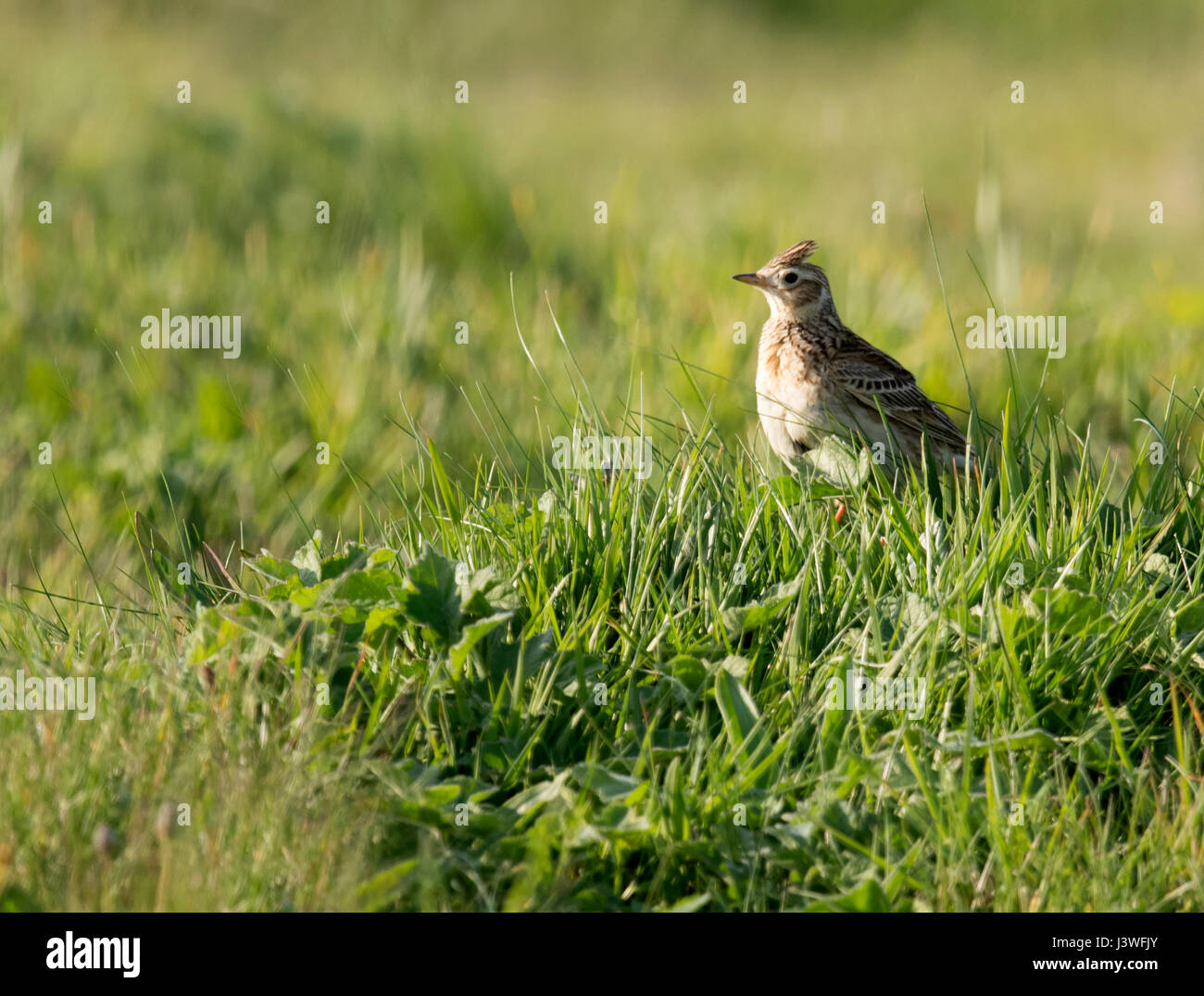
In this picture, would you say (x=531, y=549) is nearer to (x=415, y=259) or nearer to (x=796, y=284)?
(x=796, y=284)

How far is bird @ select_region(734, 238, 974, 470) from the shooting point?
16.3ft

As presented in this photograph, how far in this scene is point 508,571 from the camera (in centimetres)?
367

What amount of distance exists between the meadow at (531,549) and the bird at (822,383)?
8.7 inches

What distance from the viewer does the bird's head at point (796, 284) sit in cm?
555

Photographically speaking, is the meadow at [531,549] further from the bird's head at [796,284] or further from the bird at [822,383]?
the bird's head at [796,284]

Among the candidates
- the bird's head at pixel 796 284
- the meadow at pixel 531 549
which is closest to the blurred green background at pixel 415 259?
the meadow at pixel 531 549

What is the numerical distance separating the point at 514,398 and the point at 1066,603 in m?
4.61

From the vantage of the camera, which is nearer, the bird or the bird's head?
the bird

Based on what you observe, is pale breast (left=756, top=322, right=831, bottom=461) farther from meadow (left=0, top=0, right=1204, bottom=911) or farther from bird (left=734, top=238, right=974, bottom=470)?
meadow (left=0, top=0, right=1204, bottom=911)

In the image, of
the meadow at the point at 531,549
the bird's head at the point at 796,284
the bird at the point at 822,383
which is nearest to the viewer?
the meadow at the point at 531,549

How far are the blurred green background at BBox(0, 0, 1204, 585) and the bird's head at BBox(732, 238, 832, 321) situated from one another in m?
0.52

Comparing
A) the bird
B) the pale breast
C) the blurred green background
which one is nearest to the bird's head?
the bird

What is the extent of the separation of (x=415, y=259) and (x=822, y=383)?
15.8 ft

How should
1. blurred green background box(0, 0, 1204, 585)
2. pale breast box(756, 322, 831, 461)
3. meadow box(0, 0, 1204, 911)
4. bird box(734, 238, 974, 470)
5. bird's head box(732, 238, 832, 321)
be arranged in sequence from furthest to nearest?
blurred green background box(0, 0, 1204, 585), bird's head box(732, 238, 832, 321), bird box(734, 238, 974, 470), pale breast box(756, 322, 831, 461), meadow box(0, 0, 1204, 911)
